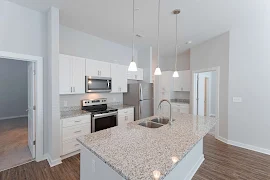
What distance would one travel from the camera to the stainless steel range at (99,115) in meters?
3.08

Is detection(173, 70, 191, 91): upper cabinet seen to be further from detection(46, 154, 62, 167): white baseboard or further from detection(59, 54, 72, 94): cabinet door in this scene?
detection(46, 154, 62, 167): white baseboard

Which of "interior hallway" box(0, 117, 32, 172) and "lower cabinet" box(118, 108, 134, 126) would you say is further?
"lower cabinet" box(118, 108, 134, 126)

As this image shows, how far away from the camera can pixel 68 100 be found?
10.8 feet

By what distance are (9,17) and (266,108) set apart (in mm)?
5510

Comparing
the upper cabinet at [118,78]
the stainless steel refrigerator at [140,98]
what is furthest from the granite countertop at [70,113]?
the stainless steel refrigerator at [140,98]

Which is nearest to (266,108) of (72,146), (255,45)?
(255,45)

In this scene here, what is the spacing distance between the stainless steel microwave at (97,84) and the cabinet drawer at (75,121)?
0.66 metres

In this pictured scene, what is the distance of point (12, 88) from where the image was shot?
238 inches

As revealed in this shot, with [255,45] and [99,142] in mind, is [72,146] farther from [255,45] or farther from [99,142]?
[255,45]

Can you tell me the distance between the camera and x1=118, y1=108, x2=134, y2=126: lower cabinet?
12.2 ft

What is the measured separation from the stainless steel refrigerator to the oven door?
0.83 meters

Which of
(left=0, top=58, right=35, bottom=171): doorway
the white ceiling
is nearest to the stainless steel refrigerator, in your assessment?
the white ceiling

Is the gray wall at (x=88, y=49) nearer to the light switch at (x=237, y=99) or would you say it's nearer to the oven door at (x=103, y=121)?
the oven door at (x=103, y=121)

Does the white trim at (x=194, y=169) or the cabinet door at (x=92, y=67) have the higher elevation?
the cabinet door at (x=92, y=67)
